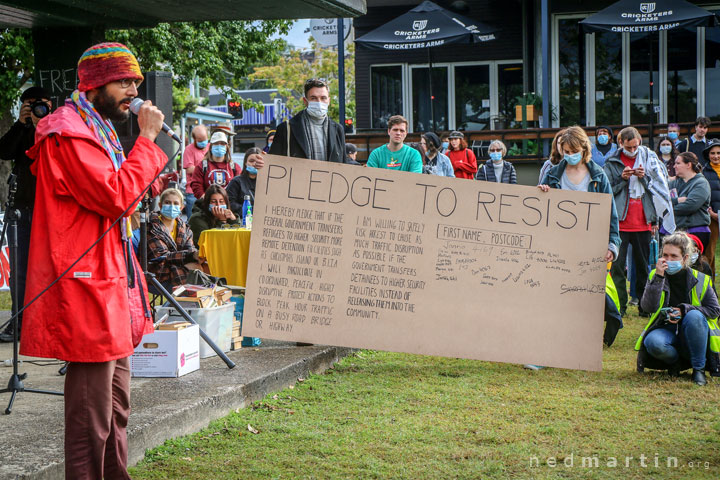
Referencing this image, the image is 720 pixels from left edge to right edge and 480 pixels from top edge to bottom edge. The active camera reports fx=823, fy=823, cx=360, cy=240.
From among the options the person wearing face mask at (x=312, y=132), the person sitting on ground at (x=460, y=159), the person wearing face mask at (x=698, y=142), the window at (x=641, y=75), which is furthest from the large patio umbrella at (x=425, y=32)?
the person wearing face mask at (x=312, y=132)

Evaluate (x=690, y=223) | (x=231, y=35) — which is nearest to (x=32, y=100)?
(x=690, y=223)

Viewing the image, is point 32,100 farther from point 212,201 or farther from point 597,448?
point 597,448

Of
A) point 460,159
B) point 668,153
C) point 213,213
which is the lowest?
point 213,213

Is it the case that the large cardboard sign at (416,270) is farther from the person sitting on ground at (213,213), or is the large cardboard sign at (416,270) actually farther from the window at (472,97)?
the window at (472,97)

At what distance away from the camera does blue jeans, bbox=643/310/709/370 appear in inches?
243

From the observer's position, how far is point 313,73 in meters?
44.3

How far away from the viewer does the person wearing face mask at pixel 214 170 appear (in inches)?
420

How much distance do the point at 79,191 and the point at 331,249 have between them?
2.47m

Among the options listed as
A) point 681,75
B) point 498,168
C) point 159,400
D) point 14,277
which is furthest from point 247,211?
point 681,75

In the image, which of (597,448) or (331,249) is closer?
(597,448)

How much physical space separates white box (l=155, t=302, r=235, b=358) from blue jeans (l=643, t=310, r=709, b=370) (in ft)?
10.7

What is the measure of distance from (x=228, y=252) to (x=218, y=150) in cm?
349

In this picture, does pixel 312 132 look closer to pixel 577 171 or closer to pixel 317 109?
pixel 317 109

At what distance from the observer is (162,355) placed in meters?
5.54
